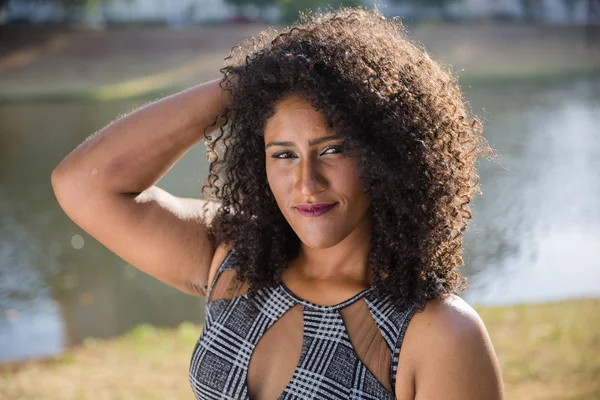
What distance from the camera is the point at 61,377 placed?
457 centimetres

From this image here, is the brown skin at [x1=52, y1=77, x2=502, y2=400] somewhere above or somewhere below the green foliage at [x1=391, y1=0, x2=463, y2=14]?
below

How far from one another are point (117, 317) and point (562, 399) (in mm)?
4110

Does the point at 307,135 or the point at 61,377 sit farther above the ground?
the point at 307,135

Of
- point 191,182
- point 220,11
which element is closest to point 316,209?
point 191,182

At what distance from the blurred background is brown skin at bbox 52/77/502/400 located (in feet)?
2.28

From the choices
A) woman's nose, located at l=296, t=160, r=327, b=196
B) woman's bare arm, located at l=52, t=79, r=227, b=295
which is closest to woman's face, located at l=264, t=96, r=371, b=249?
woman's nose, located at l=296, t=160, r=327, b=196

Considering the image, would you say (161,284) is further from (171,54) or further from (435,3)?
(435,3)

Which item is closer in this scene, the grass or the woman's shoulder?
the woman's shoulder

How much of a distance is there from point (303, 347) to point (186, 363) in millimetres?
2964

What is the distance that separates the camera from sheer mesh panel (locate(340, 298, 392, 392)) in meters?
1.61

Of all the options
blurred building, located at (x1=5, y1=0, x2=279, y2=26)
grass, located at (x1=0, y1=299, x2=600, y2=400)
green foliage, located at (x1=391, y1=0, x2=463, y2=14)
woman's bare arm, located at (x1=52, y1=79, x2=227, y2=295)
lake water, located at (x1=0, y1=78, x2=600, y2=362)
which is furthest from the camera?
green foliage, located at (x1=391, y1=0, x2=463, y2=14)

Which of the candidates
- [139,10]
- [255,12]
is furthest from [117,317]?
[139,10]

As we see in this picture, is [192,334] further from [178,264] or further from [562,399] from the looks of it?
[178,264]

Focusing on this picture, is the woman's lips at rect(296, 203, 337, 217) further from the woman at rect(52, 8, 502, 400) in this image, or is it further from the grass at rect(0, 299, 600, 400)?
the grass at rect(0, 299, 600, 400)
